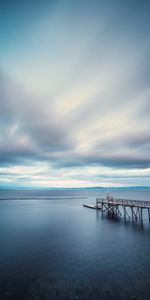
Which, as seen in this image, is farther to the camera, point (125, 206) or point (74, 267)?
point (125, 206)

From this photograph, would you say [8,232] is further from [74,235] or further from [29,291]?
[29,291]

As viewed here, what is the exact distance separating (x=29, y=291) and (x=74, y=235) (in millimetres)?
14566

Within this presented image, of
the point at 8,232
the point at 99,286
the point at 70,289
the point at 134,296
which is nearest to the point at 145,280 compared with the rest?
the point at 134,296

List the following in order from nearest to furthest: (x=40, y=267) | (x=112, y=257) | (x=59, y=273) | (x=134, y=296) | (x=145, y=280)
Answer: (x=134, y=296) → (x=145, y=280) → (x=59, y=273) → (x=40, y=267) → (x=112, y=257)

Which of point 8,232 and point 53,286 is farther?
point 8,232

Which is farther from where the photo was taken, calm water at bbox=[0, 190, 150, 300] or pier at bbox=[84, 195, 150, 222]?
pier at bbox=[84, 195, 150, 222]

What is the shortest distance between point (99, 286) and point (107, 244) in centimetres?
954

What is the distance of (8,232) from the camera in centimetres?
2517

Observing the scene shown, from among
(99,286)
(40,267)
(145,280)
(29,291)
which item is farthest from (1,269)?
(145,280)

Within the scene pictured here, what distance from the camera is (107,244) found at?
1978cm

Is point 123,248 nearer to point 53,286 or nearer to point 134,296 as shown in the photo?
point 134,296

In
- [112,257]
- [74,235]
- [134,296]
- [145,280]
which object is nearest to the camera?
[134,296]

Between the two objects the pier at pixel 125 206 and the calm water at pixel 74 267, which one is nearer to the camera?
the calm water at pixel 74 267

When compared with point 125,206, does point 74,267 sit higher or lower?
lower
